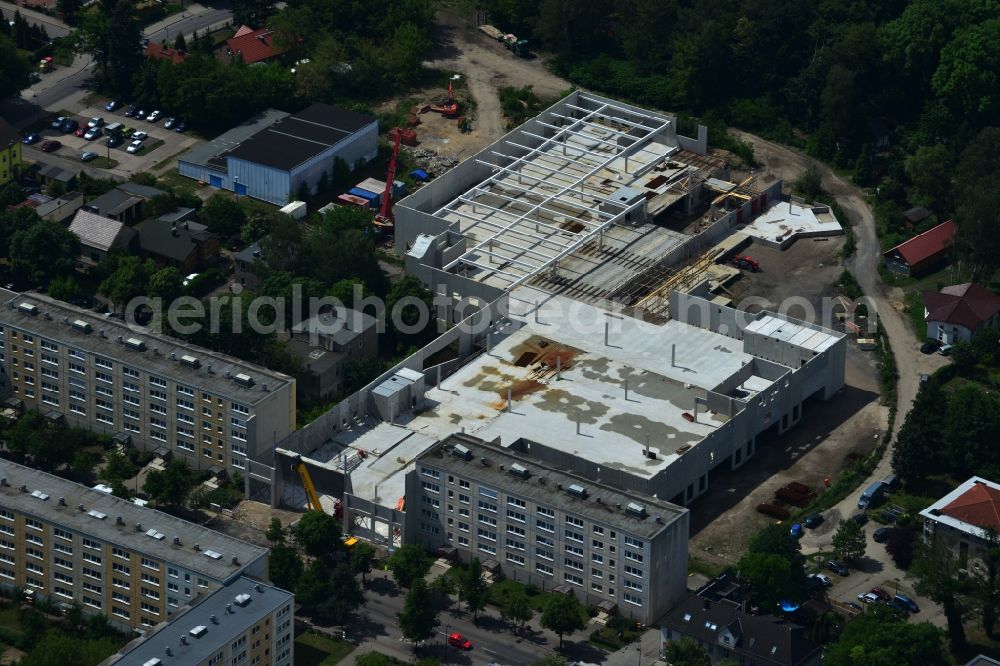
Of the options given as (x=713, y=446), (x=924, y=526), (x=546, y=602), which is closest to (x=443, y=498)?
(x=546, y=602)

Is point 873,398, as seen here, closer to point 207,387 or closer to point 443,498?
point 443,498

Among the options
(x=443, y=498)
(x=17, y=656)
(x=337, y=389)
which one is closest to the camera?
(x=17, y=656)

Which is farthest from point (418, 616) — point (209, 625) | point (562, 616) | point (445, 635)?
point (209, 625)

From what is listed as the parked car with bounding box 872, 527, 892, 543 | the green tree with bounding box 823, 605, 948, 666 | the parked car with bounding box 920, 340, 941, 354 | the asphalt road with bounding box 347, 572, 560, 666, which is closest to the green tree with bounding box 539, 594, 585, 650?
the asphalt road with bounding box 347, 572, 560, 666

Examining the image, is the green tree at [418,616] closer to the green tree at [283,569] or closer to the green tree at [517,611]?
the green tree at [517,611]

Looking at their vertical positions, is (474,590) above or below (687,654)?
below

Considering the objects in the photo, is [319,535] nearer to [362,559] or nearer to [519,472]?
[362,559]
